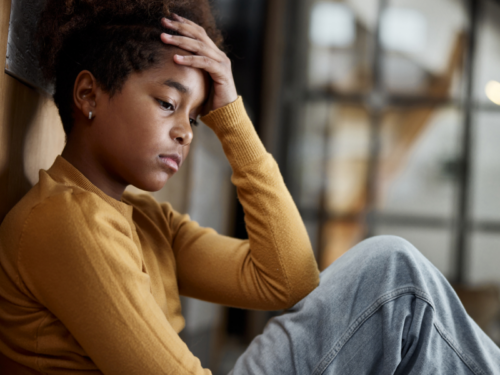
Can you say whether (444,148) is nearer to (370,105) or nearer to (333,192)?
(370,105)

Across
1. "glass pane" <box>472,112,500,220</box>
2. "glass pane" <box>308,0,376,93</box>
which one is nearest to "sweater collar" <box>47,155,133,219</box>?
"glass pane" <box>308,0,376,93</box>

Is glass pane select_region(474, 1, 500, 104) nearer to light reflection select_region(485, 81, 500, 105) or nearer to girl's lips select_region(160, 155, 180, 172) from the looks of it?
light reflection select_region(485, 81, 500, 105)

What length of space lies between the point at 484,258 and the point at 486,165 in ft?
1.90

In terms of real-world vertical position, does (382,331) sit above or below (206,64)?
below

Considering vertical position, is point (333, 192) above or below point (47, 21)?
below

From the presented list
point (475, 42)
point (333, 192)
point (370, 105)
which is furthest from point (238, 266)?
point (475, 42)

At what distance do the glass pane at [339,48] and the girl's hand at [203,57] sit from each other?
2189mm

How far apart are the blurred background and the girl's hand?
1946mm

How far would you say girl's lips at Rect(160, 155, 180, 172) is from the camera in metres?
0.72

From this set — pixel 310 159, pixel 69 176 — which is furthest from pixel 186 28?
pixel 310 159

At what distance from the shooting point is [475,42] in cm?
285

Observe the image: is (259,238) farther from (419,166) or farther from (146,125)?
(419,166)

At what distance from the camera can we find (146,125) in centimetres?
69

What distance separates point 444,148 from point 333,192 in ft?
2.44
